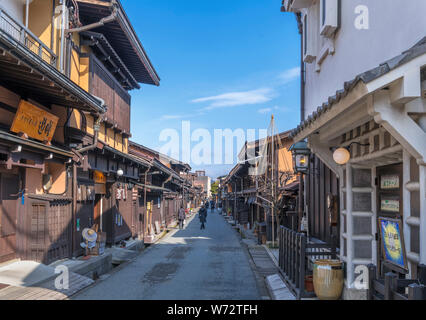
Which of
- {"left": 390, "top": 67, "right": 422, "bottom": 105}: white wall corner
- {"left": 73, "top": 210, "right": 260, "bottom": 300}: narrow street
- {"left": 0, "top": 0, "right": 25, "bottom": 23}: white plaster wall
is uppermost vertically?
{"left": 0, "top": 0, "right": 25, "bottom": 23}: white plaster wall

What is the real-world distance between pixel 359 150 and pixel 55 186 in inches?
394

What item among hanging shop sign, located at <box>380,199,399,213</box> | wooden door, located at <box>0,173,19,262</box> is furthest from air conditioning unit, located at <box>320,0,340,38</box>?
wooden door, located at <box>0,173,19,262</box>

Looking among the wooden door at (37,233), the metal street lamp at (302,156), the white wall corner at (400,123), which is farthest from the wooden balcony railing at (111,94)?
the white wall corner at (400,123)

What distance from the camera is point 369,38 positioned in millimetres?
7535

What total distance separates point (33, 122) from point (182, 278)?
6.28 metres

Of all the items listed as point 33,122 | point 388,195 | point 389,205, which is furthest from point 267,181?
point 389,205

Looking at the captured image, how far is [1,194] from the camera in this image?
34.1 ft

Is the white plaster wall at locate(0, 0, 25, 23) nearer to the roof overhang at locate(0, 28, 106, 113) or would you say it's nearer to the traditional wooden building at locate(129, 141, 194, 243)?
the roof overhang at locate(0, 28, 106, 113)

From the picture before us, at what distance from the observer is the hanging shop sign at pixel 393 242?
584 centimetres

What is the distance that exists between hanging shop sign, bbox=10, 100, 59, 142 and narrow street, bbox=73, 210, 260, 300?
4.49 metres

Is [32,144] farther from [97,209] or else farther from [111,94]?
[111,94]

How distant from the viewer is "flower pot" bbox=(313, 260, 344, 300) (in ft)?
25.7

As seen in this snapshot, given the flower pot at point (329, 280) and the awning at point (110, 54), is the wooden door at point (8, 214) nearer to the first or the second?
the awning at point (110, 54)

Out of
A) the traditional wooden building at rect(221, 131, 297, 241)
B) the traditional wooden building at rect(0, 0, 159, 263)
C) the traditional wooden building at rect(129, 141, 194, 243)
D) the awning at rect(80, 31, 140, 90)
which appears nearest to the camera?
the traditional wooden building at rect(0, 0, 159, 263)
